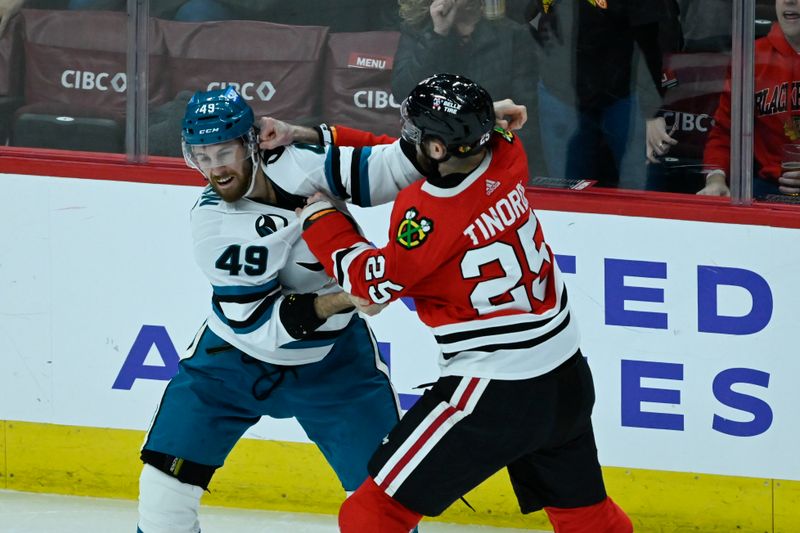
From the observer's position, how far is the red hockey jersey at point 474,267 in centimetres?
279

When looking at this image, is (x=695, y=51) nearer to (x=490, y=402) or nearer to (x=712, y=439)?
(x=712, y=439)

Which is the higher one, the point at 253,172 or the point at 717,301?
the point at 253,172

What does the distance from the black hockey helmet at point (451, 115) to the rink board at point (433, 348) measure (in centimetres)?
119

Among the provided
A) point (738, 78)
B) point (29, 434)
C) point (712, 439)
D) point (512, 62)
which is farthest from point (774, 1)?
point (29, 434)

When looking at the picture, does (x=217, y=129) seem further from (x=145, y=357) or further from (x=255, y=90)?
(x=145, y=357)

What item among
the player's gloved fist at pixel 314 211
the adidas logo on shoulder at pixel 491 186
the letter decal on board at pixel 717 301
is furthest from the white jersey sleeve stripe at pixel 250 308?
the letter decal on board at pixel 717 301

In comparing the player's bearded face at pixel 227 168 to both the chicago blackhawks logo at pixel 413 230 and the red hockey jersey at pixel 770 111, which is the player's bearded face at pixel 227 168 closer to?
the chicago blackhawks logo at pixel 413 230

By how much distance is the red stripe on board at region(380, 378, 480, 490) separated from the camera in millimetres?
2910

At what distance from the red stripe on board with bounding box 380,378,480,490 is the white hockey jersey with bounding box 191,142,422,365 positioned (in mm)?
419

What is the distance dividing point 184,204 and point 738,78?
5.18 ft

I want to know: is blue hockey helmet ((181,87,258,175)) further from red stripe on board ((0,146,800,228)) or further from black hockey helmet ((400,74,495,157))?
red stripe on board ((0,146,800,228))

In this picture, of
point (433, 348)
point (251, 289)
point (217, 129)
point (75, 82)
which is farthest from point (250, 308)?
point (75, 82)

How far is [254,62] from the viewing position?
4.18 meters

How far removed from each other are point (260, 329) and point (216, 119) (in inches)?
19.0
